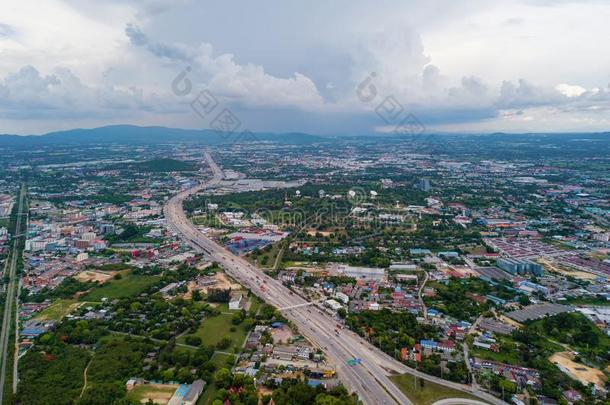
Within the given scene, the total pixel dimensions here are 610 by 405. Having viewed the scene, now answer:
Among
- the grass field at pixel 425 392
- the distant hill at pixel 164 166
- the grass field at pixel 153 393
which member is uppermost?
the distant hill at pixel 164 166

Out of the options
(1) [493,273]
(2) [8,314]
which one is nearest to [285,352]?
(2) [8,314]

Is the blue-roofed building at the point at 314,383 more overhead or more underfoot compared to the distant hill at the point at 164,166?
more underfoot

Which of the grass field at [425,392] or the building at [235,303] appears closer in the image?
the grass field at [425,392]

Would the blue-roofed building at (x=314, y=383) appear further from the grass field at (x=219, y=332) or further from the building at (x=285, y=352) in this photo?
the grass field at (x=219, y=332)

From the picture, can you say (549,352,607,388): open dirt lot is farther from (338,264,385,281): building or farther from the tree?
the tree

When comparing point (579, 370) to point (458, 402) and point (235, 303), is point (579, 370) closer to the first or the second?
point (458, 402)

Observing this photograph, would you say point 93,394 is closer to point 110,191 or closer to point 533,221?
point 533,221

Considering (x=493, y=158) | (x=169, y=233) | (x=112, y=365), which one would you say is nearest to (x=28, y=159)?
(x=169, y=233)

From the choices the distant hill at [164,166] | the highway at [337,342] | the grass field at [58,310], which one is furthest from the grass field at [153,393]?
the distant hill at [164,166]
